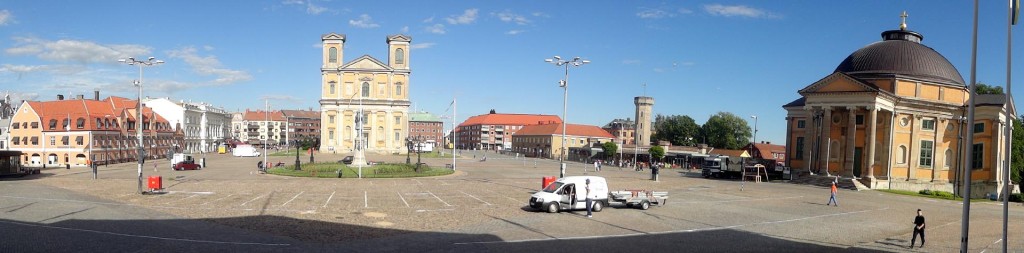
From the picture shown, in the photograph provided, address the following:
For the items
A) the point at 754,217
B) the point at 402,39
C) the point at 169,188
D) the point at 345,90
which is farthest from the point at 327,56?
the point at 754,217

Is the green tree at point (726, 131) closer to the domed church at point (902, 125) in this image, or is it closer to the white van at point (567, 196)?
the domed church at point (902, 125)

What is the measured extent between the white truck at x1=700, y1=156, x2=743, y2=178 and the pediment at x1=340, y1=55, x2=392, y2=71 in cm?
6003

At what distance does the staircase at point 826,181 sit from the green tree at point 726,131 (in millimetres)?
75328

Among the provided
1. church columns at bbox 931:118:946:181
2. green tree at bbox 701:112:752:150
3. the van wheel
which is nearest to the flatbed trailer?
the van wheel

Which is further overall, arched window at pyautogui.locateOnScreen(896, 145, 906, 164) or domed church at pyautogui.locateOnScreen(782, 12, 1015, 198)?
arched window at pyautogui.locateOnScreen(896, 145, 906, 164)

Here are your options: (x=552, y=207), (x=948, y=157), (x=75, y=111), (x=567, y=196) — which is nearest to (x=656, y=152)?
(x=948, y=157)

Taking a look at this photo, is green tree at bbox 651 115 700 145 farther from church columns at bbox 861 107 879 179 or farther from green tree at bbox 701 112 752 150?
church columns at bbox 861 107 879 179

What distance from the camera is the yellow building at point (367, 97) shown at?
337ft

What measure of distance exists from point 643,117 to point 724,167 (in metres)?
84.6

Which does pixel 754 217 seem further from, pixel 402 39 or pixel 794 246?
pixel 402 39

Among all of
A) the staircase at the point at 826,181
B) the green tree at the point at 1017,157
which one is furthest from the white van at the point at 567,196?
the green tree at the point at 1017,157

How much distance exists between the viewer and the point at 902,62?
53.3 metres

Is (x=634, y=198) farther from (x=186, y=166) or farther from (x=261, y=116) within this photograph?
(x=261, y=116)

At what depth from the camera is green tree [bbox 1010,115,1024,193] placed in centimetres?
6003
